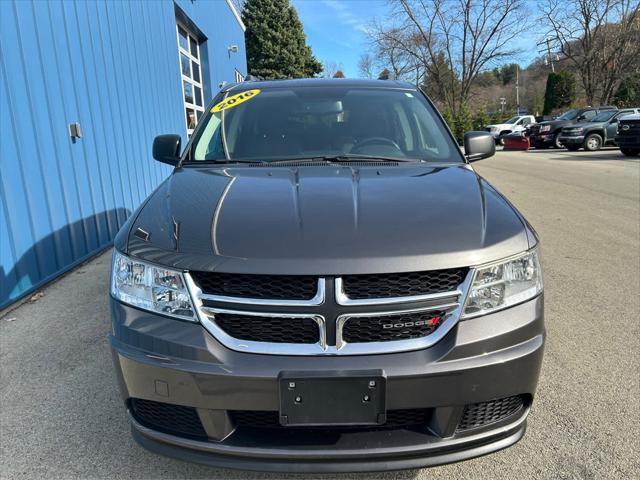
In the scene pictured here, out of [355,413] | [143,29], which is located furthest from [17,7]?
[355,413]

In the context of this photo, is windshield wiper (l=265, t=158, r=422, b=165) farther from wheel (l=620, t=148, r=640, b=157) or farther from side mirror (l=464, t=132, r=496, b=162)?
wheel (l=620, t=148, r=640, b=157)

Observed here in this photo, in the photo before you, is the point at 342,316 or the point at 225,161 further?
the point at 225,161

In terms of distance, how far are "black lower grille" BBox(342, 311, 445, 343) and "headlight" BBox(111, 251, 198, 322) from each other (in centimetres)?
55

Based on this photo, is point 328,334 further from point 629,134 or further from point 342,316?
point 629,134

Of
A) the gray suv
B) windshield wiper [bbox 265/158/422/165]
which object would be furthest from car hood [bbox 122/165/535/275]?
windshield wiper [bbox 265/158/422/165]

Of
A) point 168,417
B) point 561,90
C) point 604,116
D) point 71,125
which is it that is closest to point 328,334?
point 168,417

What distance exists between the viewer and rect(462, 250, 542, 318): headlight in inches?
65.0

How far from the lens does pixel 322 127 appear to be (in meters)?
2.91

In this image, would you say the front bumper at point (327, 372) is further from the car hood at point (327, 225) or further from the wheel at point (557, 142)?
the wheel at point (557, 142)

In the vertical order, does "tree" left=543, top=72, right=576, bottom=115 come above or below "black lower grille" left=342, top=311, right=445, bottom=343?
above

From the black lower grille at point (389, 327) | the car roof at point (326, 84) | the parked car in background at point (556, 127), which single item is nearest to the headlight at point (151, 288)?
the black lower grille at point (389, 327)

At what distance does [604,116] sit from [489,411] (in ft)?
71.8

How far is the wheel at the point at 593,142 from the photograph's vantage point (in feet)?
62.8

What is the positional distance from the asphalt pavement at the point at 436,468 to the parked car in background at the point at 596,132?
654 inches
